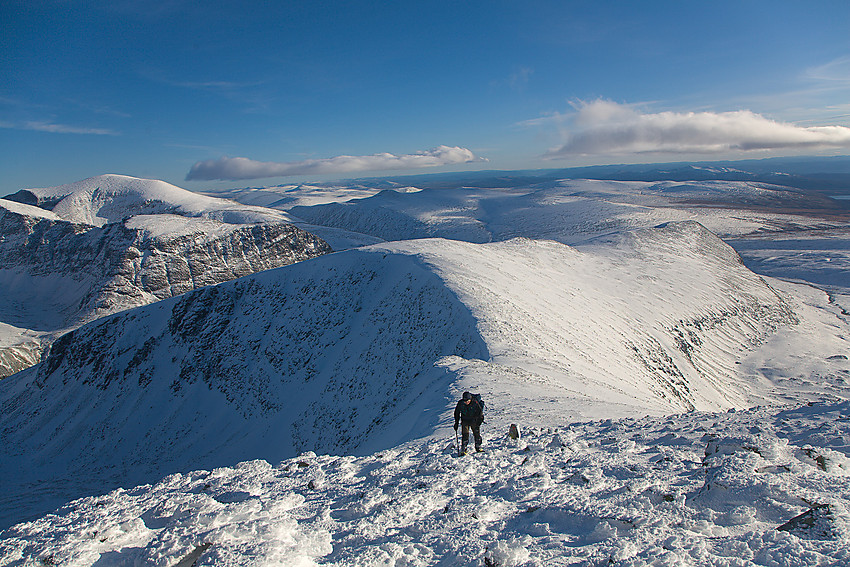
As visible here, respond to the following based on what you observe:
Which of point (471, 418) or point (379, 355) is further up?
point (471, 418)

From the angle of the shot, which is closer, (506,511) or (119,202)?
(506,511)

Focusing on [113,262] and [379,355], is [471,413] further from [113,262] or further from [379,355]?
[113,262]

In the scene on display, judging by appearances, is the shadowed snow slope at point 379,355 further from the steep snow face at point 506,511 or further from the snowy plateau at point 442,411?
the steep snow face at point 506,511

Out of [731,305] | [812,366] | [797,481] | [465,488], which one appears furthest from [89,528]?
[731,305]

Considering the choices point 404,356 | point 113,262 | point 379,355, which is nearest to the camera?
point 404,356

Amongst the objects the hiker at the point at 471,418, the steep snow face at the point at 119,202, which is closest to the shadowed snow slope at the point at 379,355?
the hiker at the point at 471,418

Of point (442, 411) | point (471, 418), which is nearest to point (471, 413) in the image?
point (471, 418)

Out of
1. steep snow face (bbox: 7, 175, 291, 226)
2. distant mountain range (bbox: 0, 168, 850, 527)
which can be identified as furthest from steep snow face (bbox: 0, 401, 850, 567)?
steep snow face (bbox: 7, 175, 291, 226)

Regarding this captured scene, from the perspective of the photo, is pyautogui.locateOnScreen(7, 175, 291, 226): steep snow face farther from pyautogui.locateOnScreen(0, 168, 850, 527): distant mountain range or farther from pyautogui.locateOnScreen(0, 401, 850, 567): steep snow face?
pyautogui.locateOnScreen(0, 401, 850, 567): steep snow face
